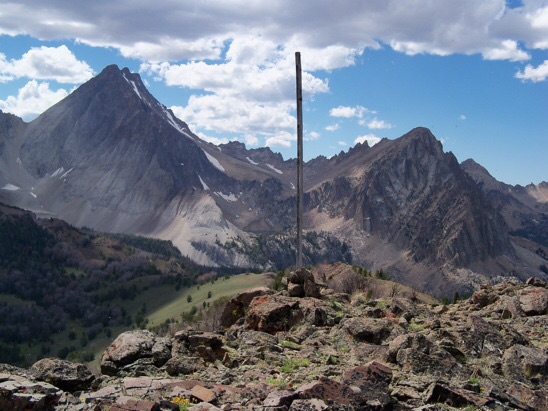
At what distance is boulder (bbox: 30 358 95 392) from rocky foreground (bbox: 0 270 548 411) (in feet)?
0.07

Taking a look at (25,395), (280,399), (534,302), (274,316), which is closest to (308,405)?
(280,399)

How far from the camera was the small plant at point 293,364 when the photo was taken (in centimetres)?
1366

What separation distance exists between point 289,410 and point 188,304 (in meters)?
189

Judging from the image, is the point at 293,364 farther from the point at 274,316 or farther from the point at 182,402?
the point at 274,316

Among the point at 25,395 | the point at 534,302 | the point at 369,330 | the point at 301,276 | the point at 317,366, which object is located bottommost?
the point at 317,366

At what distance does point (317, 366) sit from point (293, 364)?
1.93 ft

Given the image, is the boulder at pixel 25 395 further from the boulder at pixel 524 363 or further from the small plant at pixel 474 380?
the boulder at pixel 524 363

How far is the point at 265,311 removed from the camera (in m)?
Answer: 19.1

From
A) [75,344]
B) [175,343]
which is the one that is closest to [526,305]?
[175,343]

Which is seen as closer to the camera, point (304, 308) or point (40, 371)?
point (40, 371)

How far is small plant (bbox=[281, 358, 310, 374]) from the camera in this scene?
44.8 ft

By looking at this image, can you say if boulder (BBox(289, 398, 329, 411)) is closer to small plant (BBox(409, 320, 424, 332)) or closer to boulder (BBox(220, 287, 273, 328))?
small plant (BBox(409, 320, 424, 332))

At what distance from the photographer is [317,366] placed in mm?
14023

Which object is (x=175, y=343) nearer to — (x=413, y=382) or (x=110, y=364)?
(x=110, y=364)
